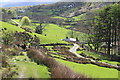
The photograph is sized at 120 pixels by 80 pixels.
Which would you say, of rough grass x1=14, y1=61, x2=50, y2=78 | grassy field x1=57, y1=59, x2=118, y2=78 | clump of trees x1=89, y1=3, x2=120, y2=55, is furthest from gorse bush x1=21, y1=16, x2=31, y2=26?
rough grass x1=14, y1=61, x2=50, y2=78

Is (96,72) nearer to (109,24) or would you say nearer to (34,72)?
(34,72)

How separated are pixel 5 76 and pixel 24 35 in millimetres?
35935

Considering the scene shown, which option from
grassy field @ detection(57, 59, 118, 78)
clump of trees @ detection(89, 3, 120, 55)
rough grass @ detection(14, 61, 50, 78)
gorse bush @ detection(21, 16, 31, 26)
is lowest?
grassy field @ detection(57, 59, 118, 78)

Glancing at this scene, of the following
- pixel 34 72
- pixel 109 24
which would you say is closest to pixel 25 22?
pixel 109 24

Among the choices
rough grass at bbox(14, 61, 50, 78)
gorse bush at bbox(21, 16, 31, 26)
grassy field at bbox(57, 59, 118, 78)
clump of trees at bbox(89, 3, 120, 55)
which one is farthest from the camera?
gorse bush at bbox(21, 16, 31, 26)

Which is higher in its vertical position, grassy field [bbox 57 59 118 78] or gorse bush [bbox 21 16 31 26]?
gorse bush [bbox 21 16 31 26]

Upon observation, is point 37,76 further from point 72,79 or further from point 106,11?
point 106,11

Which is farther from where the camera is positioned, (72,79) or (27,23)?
(27,23)

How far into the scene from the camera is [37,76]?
9438 millimetres

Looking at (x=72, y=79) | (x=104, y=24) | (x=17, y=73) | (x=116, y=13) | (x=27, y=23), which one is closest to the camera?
(x=72, y=79)

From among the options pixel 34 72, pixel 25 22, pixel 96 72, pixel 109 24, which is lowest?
pixel 96 72

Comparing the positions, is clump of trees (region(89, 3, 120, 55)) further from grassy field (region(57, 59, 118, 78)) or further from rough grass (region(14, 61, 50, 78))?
rough grass (region(14, 61, 50, 78))

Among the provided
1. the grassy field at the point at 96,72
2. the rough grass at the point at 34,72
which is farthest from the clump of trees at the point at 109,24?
the rough grass at the point at 34,72

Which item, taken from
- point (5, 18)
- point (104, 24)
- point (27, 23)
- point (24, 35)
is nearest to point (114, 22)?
point (104, 24)
